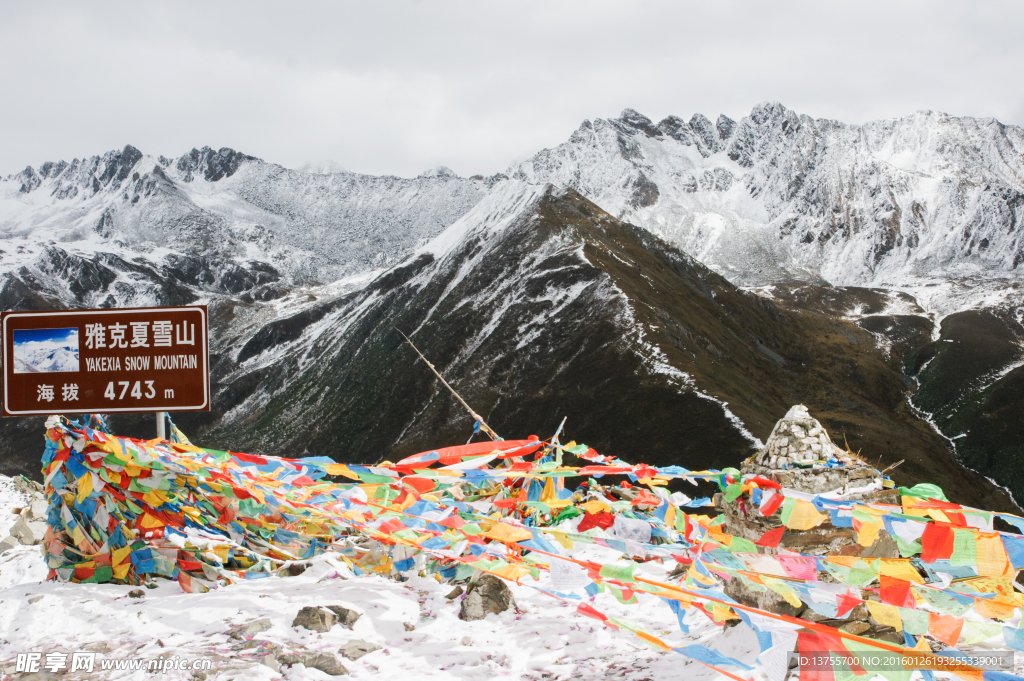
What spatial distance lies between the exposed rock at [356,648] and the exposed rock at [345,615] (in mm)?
416

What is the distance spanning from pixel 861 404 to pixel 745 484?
85705mm

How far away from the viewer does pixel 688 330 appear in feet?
237

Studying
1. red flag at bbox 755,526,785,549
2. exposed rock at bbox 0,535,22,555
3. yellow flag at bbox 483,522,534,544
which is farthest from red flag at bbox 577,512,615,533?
exposed rock at bbox 0,535,22,555

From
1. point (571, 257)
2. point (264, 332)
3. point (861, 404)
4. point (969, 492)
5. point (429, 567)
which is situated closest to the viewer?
point (429, 567)

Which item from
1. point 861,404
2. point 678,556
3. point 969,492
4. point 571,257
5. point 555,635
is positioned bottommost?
point 969,492

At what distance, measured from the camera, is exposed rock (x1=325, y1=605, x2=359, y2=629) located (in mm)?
7328

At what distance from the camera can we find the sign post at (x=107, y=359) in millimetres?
9031

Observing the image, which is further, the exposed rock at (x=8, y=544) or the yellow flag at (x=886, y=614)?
the exposed rock at (x=8, y=544)

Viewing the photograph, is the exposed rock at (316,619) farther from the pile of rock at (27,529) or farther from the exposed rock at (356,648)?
the pile of rock at (27,529)

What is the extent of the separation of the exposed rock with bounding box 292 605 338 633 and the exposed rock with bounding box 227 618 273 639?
0.30m

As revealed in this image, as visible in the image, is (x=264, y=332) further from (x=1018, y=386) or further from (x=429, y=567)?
(x=429, y=567)

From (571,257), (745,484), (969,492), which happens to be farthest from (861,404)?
(745,484)

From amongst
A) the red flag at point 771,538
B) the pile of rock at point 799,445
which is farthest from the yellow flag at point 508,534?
the pile of rock at point 799,445
